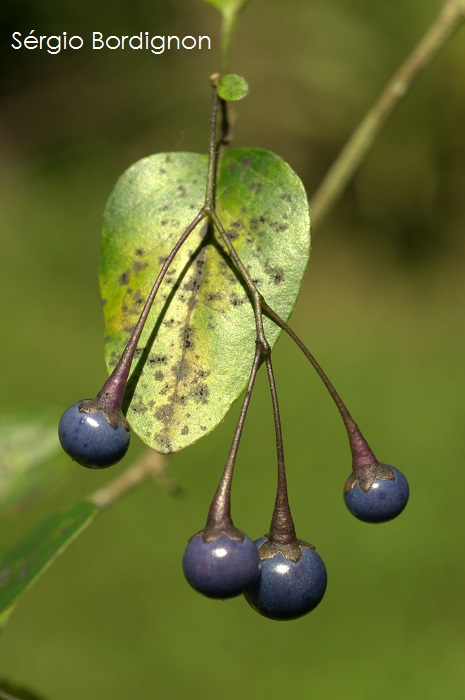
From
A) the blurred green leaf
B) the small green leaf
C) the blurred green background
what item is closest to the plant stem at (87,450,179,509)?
the blurred green leaf

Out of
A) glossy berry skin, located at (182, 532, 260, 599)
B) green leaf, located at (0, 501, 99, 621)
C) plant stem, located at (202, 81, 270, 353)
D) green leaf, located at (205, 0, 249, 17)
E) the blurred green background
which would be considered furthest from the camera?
the blurred green background

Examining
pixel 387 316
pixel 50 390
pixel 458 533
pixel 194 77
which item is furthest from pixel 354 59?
pixel 458 533

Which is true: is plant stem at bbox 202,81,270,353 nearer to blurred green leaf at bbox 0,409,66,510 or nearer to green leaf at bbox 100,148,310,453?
green leaf at bbox 100,148,310,453

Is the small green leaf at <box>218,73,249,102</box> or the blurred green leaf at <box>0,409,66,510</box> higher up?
the small green leaf at <box>218,73,249,102</box>

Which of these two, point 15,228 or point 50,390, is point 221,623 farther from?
point 15,228

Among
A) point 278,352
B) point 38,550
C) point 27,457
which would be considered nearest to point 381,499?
point 38,550
